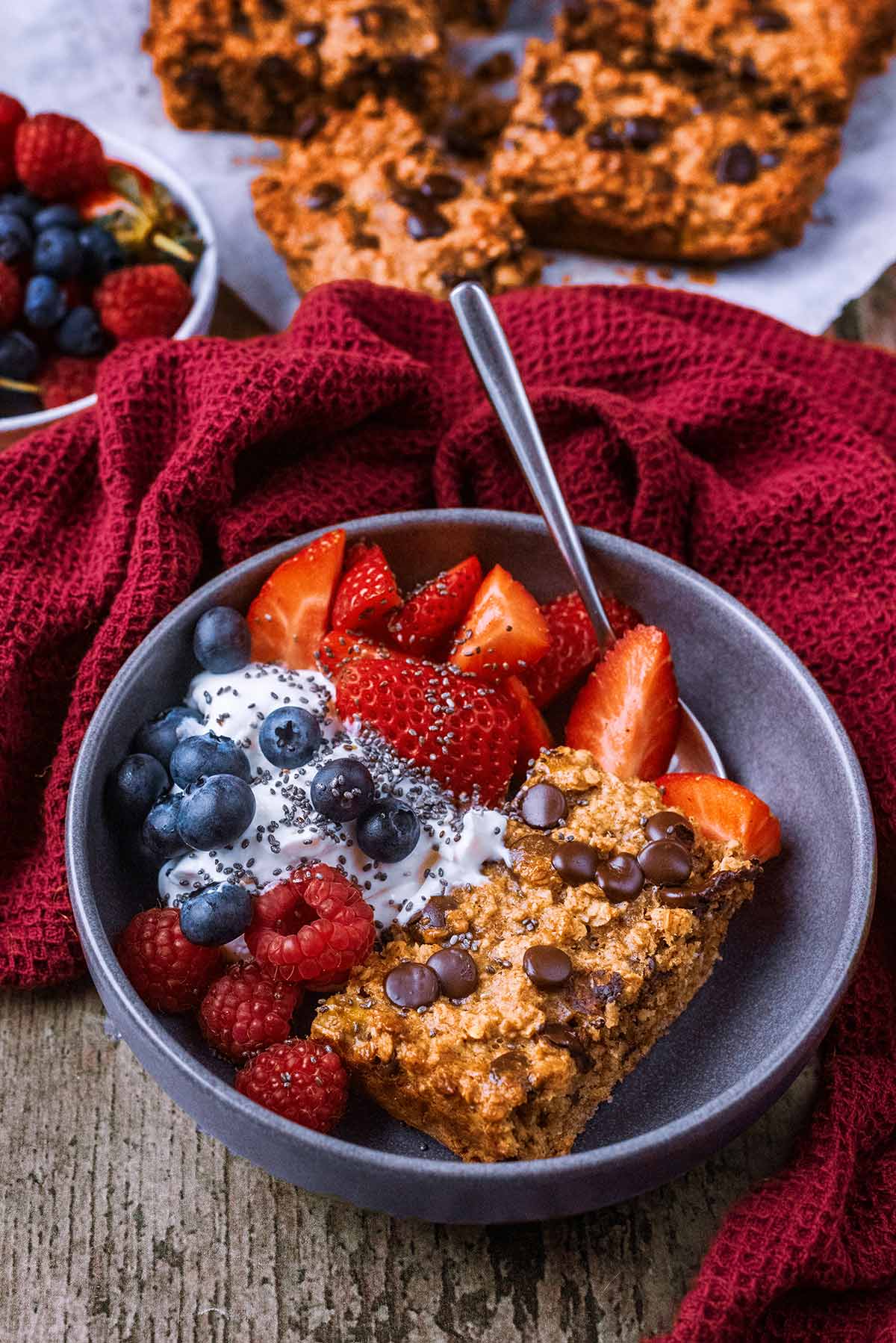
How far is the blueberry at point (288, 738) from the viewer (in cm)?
177

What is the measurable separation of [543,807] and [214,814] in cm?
44

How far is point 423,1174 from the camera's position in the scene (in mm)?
1430

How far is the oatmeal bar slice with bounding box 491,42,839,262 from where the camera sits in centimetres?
279

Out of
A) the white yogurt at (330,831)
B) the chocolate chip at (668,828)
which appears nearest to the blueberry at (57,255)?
the white yogurt at (330,831)

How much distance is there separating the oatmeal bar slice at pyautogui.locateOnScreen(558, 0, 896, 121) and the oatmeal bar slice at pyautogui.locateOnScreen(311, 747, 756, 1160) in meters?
1.85

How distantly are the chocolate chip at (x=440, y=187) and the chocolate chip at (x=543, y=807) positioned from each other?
1523 millimetres

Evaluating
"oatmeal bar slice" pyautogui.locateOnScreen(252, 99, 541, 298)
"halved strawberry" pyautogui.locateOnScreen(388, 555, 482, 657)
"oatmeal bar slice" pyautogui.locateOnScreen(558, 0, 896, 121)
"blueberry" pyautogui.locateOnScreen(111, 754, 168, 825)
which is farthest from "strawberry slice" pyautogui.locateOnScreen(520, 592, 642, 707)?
"oatmeal bar slice" pyautogui.locateOnScreen(558, 0, 896, 121)

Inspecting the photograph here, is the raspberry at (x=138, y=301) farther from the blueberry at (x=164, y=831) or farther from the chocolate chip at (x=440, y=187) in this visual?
the blueberry at (x=164, y=831)

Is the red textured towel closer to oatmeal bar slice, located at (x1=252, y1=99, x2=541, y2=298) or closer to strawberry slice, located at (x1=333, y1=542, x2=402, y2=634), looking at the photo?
strawberry slice, located at (x1=333, y1=542, x2=402, y2=634)

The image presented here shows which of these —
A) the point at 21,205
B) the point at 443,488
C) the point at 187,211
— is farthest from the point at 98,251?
the point at 443,488

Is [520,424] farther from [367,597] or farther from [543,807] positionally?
[543,807]

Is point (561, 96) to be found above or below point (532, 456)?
above

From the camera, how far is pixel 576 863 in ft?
5.64

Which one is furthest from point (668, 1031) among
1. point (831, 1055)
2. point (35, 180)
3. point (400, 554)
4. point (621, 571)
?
point (35, 180)
